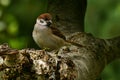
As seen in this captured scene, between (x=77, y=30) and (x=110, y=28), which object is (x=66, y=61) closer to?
(x=77, y=30)

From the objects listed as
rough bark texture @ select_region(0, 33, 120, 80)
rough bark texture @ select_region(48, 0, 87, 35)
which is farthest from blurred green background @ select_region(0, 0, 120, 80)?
rough bark texture @ select_region(0, 33, 120, 80)

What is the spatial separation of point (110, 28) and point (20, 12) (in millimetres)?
1112

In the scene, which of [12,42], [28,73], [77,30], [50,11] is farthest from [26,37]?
[28,73]

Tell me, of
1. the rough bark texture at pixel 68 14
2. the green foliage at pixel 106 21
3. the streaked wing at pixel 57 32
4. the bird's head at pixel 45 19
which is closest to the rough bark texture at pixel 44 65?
the rough bark texture at pixel 68 14

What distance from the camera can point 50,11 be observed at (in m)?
4.47

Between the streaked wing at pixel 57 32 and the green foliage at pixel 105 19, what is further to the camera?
the green foliage at pixel 105 19

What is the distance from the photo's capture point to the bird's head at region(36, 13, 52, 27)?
14.6 feet

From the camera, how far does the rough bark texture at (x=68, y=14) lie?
417cm

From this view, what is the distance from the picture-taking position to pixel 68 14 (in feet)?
14.1

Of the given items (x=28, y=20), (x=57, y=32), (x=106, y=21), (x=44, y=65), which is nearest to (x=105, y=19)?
(x=106, y=21)

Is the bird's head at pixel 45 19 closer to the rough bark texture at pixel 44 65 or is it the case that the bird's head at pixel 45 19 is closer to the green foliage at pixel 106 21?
the green foliage at pixel 106 21

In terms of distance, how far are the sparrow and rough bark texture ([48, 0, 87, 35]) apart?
136 millimetres

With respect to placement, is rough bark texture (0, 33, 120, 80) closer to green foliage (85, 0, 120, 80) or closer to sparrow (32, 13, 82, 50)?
sparrow (32, 13, 82, 50)

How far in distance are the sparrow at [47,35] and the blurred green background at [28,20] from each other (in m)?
0.44
